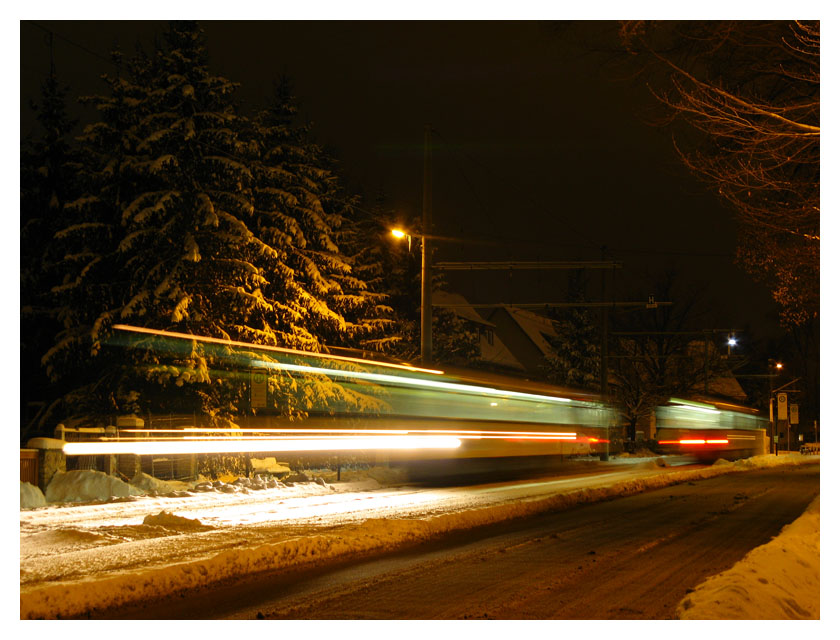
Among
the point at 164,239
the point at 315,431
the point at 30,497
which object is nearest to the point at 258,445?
the point at 315,431

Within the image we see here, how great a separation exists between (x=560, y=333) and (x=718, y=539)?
138ft

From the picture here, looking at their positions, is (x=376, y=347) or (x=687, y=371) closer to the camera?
(x=376, y=347)

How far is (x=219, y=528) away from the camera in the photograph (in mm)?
13930

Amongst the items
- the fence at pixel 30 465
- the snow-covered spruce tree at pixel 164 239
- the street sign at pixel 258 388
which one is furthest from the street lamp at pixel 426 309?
the fence at pixel 30 465

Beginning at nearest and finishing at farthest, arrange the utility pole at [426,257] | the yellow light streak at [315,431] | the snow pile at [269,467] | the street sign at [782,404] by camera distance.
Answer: the yellow light streak at [315,431] → the utility pole at [426,257] → the snow pile at [269,467] → the street sign at [782,404]

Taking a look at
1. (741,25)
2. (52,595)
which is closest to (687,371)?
(741,25)

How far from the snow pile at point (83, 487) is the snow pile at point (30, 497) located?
2.44ft

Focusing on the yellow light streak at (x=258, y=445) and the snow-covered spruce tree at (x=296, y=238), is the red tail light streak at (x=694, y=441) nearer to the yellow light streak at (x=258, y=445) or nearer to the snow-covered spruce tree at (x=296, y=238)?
the snow-covered spruce tree at (x=296, y=238)

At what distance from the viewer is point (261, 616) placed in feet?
26.8

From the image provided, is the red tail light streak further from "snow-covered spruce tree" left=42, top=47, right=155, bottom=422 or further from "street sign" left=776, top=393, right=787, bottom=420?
"snow-covered spruce tree" left=42, top=47, right=155, bottom=422

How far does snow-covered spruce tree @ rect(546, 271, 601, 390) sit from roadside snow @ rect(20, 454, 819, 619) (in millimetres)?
30408

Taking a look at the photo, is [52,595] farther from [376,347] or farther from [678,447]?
[678,447]

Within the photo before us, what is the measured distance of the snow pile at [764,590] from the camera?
7.59 metres

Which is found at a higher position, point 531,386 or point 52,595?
point 531,386
